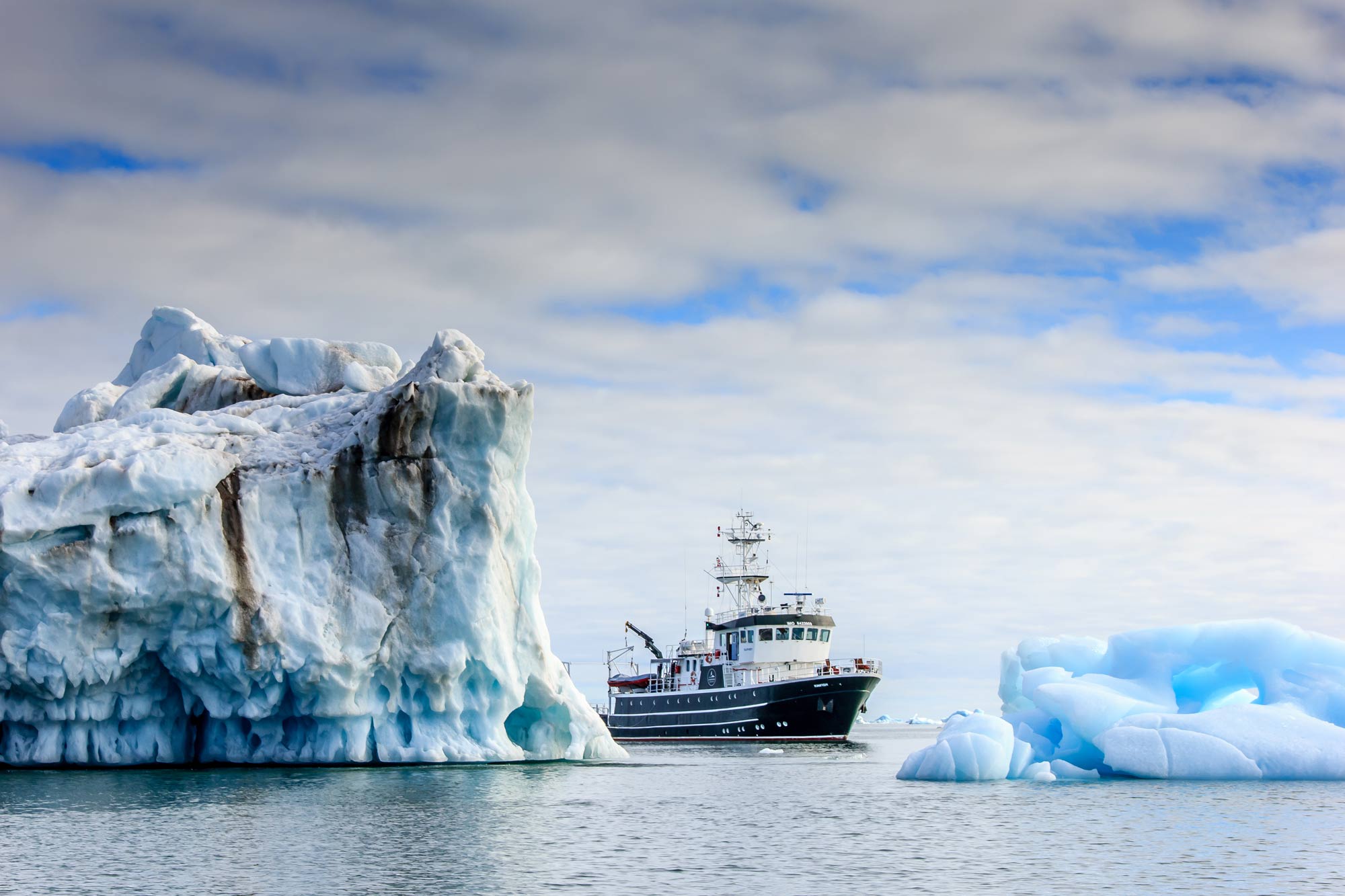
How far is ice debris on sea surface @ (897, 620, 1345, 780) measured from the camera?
25812mm

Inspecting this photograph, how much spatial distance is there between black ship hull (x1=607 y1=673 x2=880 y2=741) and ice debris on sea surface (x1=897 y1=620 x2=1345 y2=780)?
2727 cm

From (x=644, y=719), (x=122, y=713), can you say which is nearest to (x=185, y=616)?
(x=122, y=713)

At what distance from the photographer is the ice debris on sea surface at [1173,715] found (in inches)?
1016

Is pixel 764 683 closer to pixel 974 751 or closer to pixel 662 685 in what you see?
pixel 662 685

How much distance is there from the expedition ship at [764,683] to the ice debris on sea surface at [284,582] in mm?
26571

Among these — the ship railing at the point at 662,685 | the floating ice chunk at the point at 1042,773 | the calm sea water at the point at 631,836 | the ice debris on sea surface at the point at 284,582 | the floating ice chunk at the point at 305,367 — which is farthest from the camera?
the ship railing at the point at 662,685

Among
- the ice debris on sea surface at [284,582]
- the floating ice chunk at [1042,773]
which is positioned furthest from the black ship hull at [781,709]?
the floating ice chunk at [1042,773]

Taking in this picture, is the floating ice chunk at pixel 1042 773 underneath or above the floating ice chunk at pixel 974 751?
underneath

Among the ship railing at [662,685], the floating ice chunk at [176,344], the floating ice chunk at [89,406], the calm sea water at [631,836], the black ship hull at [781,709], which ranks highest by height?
the floating ice chunk at [176,344]

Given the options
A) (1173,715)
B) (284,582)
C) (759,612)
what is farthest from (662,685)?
(1173,715)

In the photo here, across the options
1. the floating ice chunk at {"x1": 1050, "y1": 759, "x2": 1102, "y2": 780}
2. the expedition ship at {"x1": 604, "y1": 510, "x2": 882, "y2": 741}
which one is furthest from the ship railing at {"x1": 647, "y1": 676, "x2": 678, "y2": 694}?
the floating ice chunk at {"x1": 1050, "y1": 759, "x2": 1102, "y2": 780}

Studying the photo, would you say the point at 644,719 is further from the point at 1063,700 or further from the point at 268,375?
the point at 1063,700

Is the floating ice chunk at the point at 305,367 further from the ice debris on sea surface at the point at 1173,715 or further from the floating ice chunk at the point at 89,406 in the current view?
the ice debris on sea surface at the point at 1173,715

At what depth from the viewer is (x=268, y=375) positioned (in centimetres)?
3609
